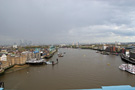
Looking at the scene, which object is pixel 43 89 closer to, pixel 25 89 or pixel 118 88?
pixel 25 89

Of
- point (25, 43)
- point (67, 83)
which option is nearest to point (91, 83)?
point (67, 83)

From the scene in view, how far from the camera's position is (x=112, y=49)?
58.2 feet

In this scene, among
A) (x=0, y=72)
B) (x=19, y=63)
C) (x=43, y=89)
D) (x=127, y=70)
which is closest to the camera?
(x=43, y=89)

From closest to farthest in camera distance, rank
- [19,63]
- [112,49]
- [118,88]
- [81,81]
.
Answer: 1. [118,88]
2. [81,81]
3. [19,63]
4. [112,49]

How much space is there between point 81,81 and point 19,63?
17.9ft

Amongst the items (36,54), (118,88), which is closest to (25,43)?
(36,54)

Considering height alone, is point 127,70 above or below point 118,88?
below

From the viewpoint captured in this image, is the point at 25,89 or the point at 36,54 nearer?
the point at 25,89

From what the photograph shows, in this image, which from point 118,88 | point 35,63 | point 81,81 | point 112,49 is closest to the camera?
point 118,88

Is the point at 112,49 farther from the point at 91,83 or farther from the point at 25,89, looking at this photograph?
the point at 25,89

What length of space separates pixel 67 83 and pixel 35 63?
16.4ft

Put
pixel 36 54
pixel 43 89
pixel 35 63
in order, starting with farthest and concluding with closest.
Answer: pixel 36 54, pixel 35 63, pixel 43 89

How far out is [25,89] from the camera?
346 cm

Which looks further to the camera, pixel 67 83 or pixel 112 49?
pixel 112 49
